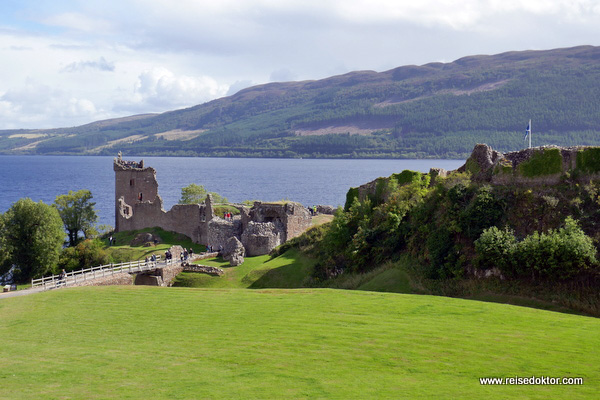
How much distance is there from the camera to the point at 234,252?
4738 centimetres

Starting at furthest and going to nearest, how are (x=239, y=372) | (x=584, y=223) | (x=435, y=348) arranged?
(x=584, y=223) < (x=435, y=348) < (x=239, y=372)

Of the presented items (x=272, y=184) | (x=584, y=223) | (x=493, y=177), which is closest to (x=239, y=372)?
(x=584, y=223)

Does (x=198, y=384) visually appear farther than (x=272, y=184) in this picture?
No

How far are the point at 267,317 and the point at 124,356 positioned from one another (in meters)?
6.63

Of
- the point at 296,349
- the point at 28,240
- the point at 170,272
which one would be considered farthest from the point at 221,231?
the point at 296,349

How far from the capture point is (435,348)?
1867cm

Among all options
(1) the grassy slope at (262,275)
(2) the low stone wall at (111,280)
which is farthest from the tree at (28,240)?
(1) the grassy slope at (262,275)

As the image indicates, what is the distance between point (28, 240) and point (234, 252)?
21459mm

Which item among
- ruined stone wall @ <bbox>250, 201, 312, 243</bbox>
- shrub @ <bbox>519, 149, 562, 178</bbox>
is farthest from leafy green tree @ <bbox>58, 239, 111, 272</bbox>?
shrub @ <bbox>519, 149, 562, 178</bbox>

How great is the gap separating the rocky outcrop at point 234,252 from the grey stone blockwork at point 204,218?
196 cm

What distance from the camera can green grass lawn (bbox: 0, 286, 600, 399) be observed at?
51.4 ft

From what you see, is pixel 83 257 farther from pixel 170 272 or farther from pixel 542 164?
pixel 542 164

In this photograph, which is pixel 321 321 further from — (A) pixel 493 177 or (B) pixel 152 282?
(B) pixel 152 282

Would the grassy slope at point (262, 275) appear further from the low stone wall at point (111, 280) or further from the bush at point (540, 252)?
the bush at point (540, 252)
